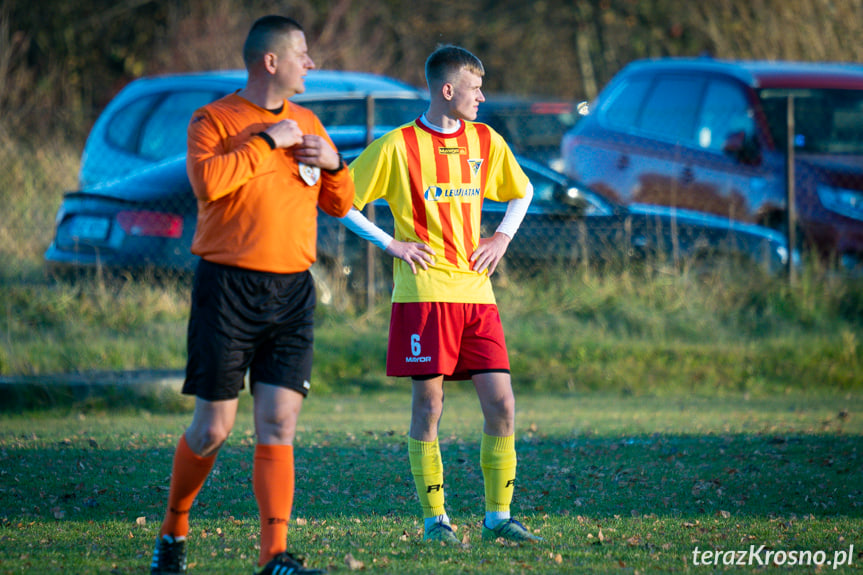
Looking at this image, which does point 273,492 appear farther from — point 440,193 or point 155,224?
point 155,224

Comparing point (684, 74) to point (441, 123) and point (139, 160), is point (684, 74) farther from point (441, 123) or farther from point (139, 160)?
point (441, 123)

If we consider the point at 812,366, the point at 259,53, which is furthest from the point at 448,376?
the point at 812,366

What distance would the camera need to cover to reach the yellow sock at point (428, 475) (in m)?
4.87

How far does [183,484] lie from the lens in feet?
13.6

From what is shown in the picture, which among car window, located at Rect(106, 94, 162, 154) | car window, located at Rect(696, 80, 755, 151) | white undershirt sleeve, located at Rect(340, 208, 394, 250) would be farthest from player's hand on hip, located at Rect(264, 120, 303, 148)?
car window, located at Rect(106, 94, 162, 154)

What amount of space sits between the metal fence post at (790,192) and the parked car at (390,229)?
0.14m

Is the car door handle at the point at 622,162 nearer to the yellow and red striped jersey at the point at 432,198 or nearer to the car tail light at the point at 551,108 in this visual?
the car tail light at the point at 551,108

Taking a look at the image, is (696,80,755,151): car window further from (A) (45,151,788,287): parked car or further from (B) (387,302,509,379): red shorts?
(B) (387,302,509,379): red shorts

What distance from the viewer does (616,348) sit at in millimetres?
10164

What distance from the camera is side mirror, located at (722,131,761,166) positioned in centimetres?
1114

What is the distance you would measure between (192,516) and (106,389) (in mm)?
3707

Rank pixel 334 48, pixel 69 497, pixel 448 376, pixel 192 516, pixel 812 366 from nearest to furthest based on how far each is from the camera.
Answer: pixel 448 376 < pixel 192 516 < pixel 69 497 < pixel 812 366 < pixel 334 48

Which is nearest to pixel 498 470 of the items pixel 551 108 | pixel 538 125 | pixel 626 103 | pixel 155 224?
pixel 155 224

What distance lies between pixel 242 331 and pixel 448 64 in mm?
1596
